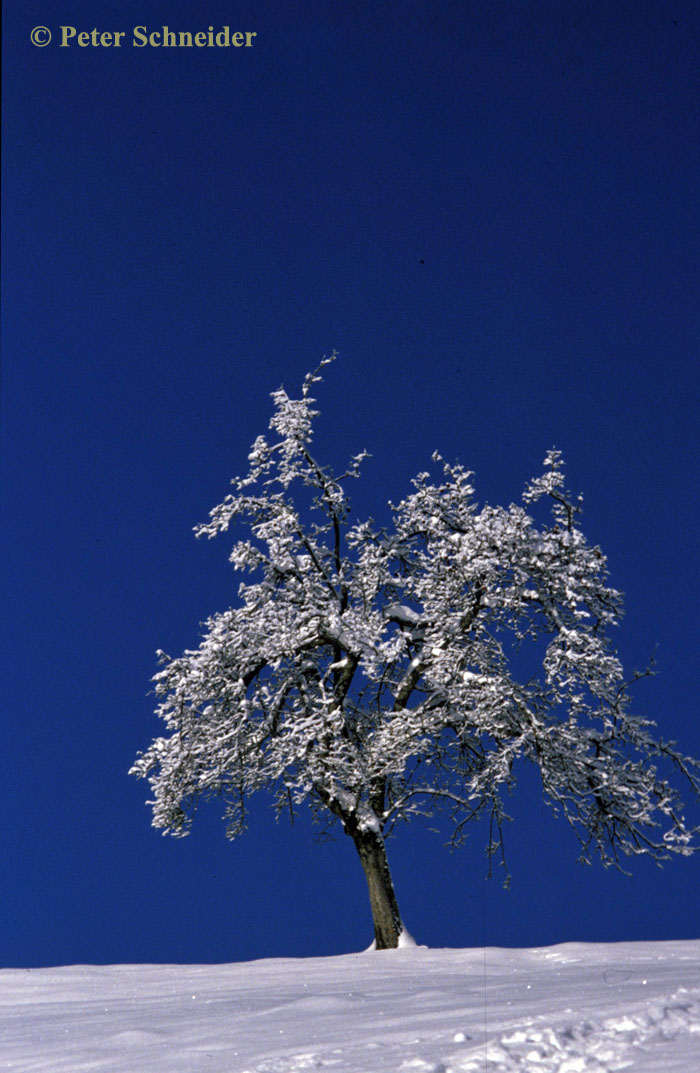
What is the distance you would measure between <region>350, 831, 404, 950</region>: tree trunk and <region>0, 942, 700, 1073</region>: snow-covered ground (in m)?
3.80

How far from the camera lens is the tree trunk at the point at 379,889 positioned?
13.4 metres

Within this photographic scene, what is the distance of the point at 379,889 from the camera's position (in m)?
13.6

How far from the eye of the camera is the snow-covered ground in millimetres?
4832

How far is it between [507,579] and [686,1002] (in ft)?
28.3

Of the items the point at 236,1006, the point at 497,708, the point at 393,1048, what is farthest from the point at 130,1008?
the point at 497,708

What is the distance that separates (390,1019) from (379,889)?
8.04 meters

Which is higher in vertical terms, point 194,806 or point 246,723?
point 246,723

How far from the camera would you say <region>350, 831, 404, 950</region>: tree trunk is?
528 inches

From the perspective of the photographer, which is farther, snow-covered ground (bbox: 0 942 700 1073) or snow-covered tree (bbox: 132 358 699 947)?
snow-covered tree (bbox: 132 358 699 947)

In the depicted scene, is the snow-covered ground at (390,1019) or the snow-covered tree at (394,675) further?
the snow-covered tree at (394,675)

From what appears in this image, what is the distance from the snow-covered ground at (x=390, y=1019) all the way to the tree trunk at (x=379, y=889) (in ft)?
12.5

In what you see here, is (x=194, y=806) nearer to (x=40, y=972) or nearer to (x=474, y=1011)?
(x=40, y=972)

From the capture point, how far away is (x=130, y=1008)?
7.62 meters

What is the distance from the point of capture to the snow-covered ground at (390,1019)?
4832mm
